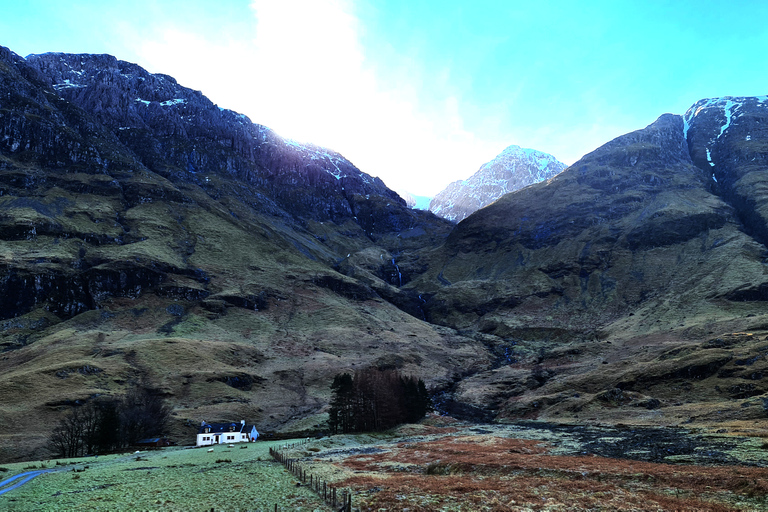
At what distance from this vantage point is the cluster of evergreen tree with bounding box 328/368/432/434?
90750 millimetres

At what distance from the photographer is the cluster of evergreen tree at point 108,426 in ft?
257

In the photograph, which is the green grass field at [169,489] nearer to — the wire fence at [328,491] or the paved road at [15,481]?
→ the wire fence at [328,491]

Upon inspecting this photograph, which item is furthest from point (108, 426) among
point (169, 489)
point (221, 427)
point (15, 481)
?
point (169, 489)

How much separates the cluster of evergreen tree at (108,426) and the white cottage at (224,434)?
13.4 metres

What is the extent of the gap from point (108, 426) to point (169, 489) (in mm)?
58495

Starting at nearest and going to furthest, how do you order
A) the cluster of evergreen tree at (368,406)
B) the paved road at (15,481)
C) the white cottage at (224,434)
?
1. the paved road at (15,481)
2. the white cottage at (224,434)
3. the cluster of evergreen tree at (368,406)

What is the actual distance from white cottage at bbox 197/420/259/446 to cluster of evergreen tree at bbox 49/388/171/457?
527 inches

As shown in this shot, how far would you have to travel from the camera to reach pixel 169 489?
3362 cm

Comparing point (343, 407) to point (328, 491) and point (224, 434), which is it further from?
point (328, 491)

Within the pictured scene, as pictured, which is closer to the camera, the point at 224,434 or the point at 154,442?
the point at 154,442

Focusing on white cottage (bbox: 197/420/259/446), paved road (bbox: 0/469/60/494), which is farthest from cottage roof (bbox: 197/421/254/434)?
paved road (bbox: 0/469/60/494)

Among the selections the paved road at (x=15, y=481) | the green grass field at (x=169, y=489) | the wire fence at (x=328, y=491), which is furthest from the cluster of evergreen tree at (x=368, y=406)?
the paved road at (x=15, y=481)

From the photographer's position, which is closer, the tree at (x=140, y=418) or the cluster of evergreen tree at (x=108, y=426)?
the cluster of evergreen tree at (x=108, y=426)

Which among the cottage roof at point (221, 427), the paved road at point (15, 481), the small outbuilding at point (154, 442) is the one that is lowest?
the small outbuilding at point (154, 442)
